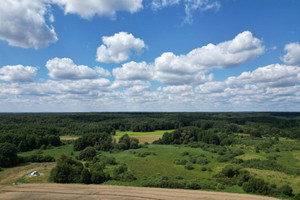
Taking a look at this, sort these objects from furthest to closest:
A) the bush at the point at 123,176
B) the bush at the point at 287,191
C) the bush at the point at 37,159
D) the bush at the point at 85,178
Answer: the bush at the point at 37,159, the bush at the point at 123,176, the bush at the point at 85,178, the bush at the point at 287,191

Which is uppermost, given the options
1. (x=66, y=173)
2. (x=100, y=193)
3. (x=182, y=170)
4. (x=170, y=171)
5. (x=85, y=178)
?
(x=66, y=173)

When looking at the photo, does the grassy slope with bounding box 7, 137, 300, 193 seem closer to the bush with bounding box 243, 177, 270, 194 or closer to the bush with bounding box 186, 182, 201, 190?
the bush with bounding box 243, 177, 270, 194

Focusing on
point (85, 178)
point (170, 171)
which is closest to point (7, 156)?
point (85, 178)

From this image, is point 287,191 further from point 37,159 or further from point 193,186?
point 37,159

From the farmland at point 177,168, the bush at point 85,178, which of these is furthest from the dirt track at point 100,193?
the farmland at point 177,168

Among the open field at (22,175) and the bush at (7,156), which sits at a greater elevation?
the bush at (7,156)

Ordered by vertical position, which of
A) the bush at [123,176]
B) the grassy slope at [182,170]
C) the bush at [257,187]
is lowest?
the grassy slope at [182,170]

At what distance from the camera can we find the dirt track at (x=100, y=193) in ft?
126

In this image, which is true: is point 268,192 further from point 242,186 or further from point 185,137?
point 185,137

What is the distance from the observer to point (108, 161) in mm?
67250

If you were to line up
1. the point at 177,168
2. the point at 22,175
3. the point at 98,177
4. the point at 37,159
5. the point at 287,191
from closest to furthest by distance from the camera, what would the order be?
the point at 287,191 < the point at 98,177 < the point at 22,175 < the point at 177,168 < the point at 37,159

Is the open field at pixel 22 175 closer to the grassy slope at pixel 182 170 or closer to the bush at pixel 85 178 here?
the grassy slope at pixel 182 170

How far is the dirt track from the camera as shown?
126 feet

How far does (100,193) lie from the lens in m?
40.9
